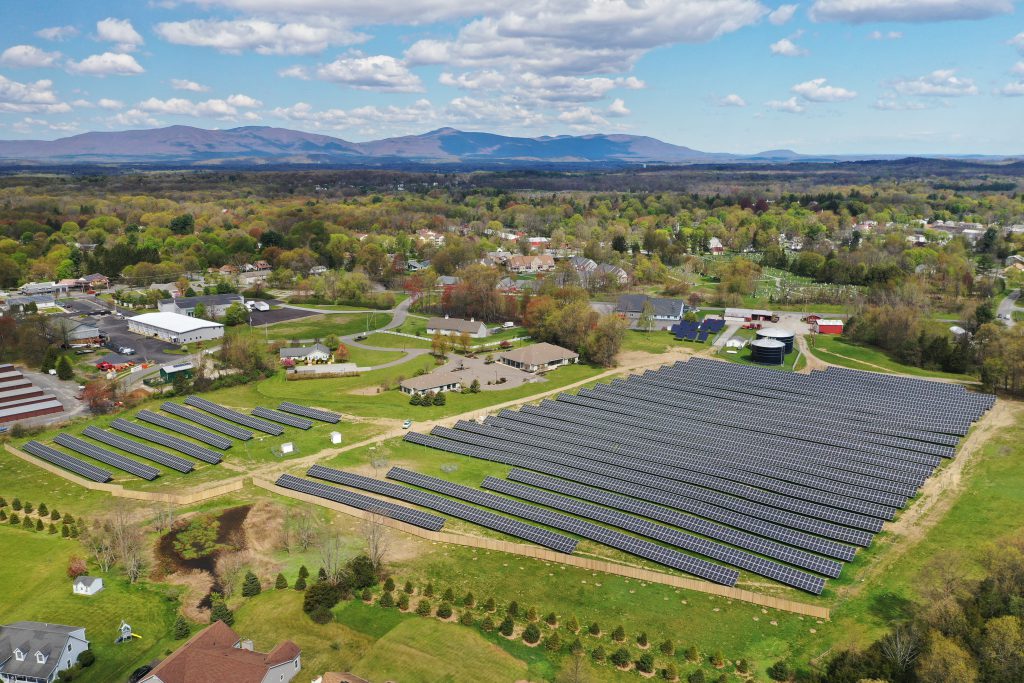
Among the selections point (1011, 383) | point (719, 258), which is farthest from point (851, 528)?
point (719, 258)

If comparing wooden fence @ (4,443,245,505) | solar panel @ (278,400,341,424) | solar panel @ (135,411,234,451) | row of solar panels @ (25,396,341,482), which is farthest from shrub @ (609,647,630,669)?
solar panel @ (135,411,234,451)

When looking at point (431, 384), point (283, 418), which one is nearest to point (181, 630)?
point (283, 418)

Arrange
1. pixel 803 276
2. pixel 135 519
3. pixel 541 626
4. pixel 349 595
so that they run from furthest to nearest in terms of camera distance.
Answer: pixel 803 276 → pixel 135 519 → pixel 349 595 → pixel 541 626

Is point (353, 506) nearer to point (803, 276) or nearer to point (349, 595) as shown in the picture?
point (349, 595)

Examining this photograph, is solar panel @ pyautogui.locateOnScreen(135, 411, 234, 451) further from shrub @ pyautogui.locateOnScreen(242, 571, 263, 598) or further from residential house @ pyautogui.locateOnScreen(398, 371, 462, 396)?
shrub @ pyautogui.locateOnScreen(242, 571, 263, 598)

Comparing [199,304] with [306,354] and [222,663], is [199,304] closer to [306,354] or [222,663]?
[306,354]

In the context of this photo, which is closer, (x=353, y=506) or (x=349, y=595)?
(x=349, y=595)

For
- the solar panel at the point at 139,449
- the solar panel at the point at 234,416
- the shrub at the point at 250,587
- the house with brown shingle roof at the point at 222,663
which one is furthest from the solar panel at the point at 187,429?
the house with brown shingle roof at the point at 222,663
